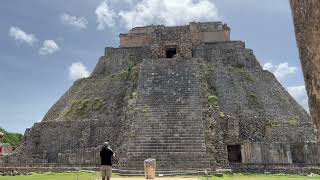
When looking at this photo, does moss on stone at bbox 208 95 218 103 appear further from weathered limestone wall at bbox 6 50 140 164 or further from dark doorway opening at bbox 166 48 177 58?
dark doorway opening at bbox 166 48 177 58

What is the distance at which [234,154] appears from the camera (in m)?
21.3

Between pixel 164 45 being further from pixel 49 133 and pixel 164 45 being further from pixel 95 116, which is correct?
pixel 49 133

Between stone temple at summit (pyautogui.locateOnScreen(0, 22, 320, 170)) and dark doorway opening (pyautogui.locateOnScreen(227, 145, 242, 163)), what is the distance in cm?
5

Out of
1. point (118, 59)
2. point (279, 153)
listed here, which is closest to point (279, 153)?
point (279, 153)

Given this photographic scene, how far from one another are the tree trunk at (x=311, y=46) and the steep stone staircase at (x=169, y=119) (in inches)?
628

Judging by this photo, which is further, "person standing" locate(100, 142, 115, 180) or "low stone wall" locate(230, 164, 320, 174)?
"low stone wall" locate(230, 164, 320, 174)

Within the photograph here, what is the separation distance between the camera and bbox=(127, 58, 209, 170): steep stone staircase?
1908 cm

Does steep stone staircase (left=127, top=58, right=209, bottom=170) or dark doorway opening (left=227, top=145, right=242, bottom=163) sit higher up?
steep stone staircase (left=127, top=58, right=209, bottom=170)

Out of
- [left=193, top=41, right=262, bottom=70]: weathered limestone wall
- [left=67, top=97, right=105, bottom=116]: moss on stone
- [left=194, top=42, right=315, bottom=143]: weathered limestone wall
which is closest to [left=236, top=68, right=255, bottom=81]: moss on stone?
[left=194, top=42, right=315, bottom=143]: weathered limestone wall

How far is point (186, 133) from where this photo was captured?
2033 centimetres

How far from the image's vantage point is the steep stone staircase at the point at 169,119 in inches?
751

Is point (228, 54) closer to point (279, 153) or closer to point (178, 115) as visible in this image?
point (178, 115)

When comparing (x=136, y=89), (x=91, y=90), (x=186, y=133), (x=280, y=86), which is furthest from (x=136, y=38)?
(x=186, y=133)

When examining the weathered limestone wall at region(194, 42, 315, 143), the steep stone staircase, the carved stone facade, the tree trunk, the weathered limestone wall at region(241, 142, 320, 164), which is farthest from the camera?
the carved stone facade
